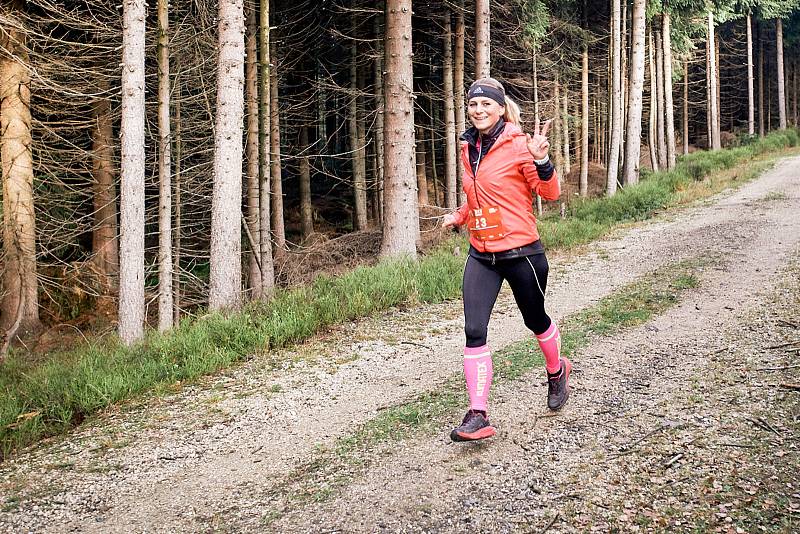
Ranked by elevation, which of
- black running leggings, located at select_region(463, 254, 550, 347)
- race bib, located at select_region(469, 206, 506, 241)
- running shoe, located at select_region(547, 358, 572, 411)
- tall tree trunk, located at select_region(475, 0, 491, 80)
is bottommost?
running shoe, located at select_region(547, 358, 572, 411)

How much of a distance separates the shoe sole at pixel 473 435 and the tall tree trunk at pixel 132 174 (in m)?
6.41

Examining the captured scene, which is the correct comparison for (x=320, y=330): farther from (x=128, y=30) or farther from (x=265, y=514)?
(x=128, y=30)

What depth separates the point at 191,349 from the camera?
701 centimetres

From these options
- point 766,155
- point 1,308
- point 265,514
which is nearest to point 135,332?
point 1,308

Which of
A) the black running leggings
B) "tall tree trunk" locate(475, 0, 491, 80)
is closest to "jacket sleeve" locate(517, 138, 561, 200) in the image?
the black running leggings

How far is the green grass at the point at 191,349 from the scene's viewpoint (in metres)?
5.84

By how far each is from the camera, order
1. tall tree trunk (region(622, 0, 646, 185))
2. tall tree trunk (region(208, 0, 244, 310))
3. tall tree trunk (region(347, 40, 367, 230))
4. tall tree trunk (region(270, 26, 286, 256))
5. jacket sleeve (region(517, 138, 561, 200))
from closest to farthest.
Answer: jacket sleeve (region(517, 138, 561, 200)), tall tree trunk (region(208, 0, 244, 310)), tall tree trunk (region(270, 26, 286, 256)), tall tree trunk (region(622, 0, 646, 185)), tall tree trunk (region(347, 40, 367, 230))

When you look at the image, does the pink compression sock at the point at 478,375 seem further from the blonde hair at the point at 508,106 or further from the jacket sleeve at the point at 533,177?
the blonde hair at the point at 508,106

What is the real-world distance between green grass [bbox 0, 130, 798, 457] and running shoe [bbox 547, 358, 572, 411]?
366cm

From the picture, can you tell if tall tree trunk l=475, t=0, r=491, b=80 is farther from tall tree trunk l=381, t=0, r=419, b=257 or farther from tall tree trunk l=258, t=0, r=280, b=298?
tall tree trunk l=258, t=0, r=280, b=298

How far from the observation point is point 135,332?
974 centimetres

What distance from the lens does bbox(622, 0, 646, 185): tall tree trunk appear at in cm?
1950

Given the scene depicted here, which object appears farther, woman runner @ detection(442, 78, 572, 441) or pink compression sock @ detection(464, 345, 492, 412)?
pink compression sock @ detection(464, 345, 492, 412)

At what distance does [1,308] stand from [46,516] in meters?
11.2
